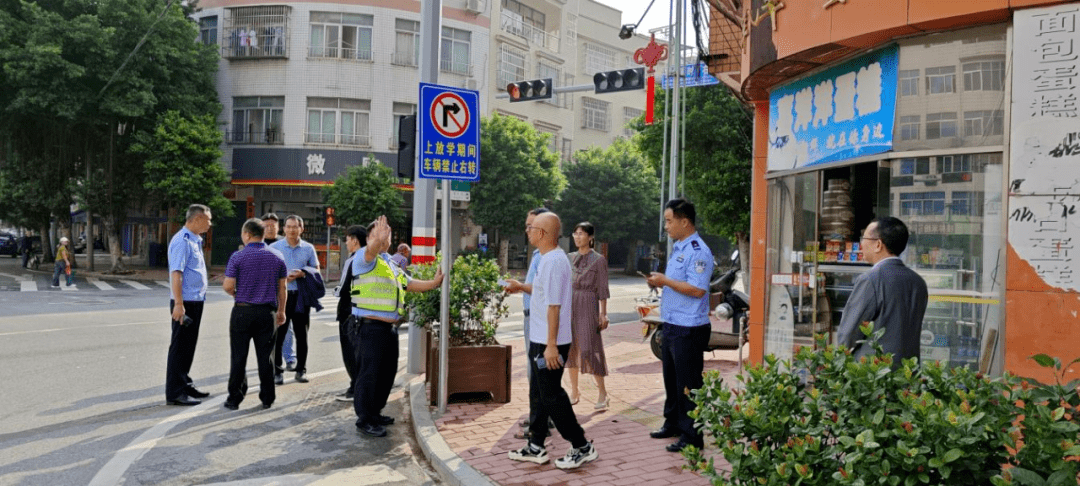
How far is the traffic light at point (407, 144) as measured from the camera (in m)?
8.17

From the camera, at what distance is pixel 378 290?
6508 millimetres

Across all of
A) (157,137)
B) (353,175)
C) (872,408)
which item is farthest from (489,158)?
(872,408)

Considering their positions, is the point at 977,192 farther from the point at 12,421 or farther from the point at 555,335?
the point at 12,421

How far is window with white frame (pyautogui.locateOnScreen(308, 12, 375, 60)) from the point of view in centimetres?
3206

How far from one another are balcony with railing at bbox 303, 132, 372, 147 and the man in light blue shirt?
23863 millimetres

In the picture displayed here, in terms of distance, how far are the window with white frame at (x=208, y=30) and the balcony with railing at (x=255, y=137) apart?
3740 millimetres

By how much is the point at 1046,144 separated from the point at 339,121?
1161 inches

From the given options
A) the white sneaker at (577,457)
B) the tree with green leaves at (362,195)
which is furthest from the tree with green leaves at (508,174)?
the white sneaker at (577,457)

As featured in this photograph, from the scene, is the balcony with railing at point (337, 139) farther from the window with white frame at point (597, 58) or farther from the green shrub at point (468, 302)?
the green shrub at point (468, 302)

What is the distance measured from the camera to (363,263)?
22.1ft

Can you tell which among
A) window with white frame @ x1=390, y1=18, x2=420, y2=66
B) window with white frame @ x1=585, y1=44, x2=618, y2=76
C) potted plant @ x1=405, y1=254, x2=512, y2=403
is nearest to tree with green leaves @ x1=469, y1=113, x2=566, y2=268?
window with white frame @ x1=390, y1=18, x2=420, y2=66

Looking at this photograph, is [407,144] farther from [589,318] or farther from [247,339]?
[589,318]

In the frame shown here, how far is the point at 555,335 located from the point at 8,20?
26.6 m

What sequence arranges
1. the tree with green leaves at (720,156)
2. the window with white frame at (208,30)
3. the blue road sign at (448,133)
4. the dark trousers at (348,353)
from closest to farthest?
1. the blue road sign at (448,133)
2. the dark trousers at (348,353)
3. the tree with green leaves at (720,156)
4. the window with white frame at (208,30)
